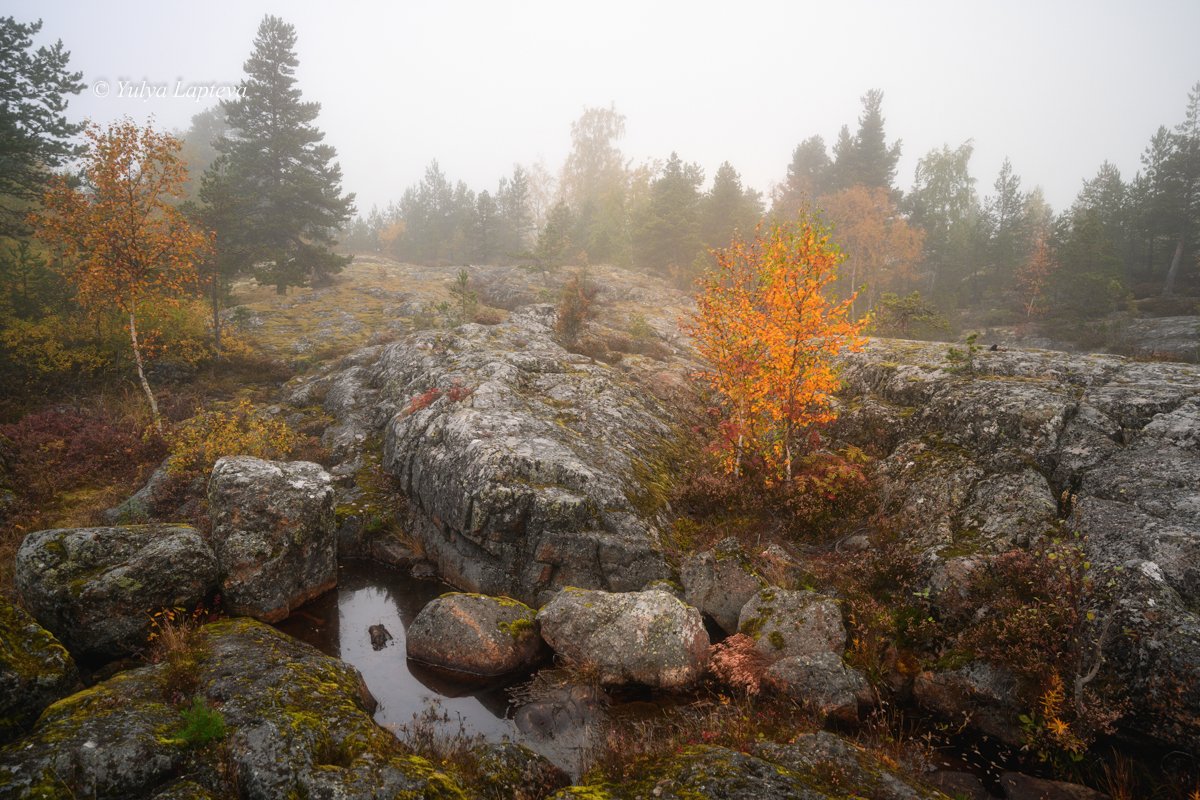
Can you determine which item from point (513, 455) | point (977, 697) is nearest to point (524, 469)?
point (513, 455)

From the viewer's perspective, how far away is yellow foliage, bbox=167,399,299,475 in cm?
1811

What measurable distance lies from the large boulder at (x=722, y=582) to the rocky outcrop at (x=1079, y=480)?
4474 mm

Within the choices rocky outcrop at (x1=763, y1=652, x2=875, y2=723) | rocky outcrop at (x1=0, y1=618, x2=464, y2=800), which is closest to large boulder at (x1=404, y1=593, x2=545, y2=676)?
rocky outcrop at (x1=0, y1=618, x2=464, y2=800)

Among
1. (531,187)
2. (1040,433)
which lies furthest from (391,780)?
(531,187)

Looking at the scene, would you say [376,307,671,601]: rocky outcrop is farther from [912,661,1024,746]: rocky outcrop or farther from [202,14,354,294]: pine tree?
[202,14,354,294]: pine tree

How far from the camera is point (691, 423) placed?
78.7 feet

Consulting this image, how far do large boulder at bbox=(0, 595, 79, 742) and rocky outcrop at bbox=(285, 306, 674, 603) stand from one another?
9014 mm

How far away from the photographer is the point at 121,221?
1956 centimetres

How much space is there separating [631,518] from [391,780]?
975 centimetres

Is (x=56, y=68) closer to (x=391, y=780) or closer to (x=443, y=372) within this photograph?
(x=443, y=372)

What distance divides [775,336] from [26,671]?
17844 millimetres

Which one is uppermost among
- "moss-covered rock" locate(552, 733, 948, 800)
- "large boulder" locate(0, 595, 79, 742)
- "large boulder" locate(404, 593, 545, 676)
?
"large boulder" locate(0, 595, 79, 742)

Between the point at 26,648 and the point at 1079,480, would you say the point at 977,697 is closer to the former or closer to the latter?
the point at 1079,480

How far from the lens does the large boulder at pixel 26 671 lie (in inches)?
284
